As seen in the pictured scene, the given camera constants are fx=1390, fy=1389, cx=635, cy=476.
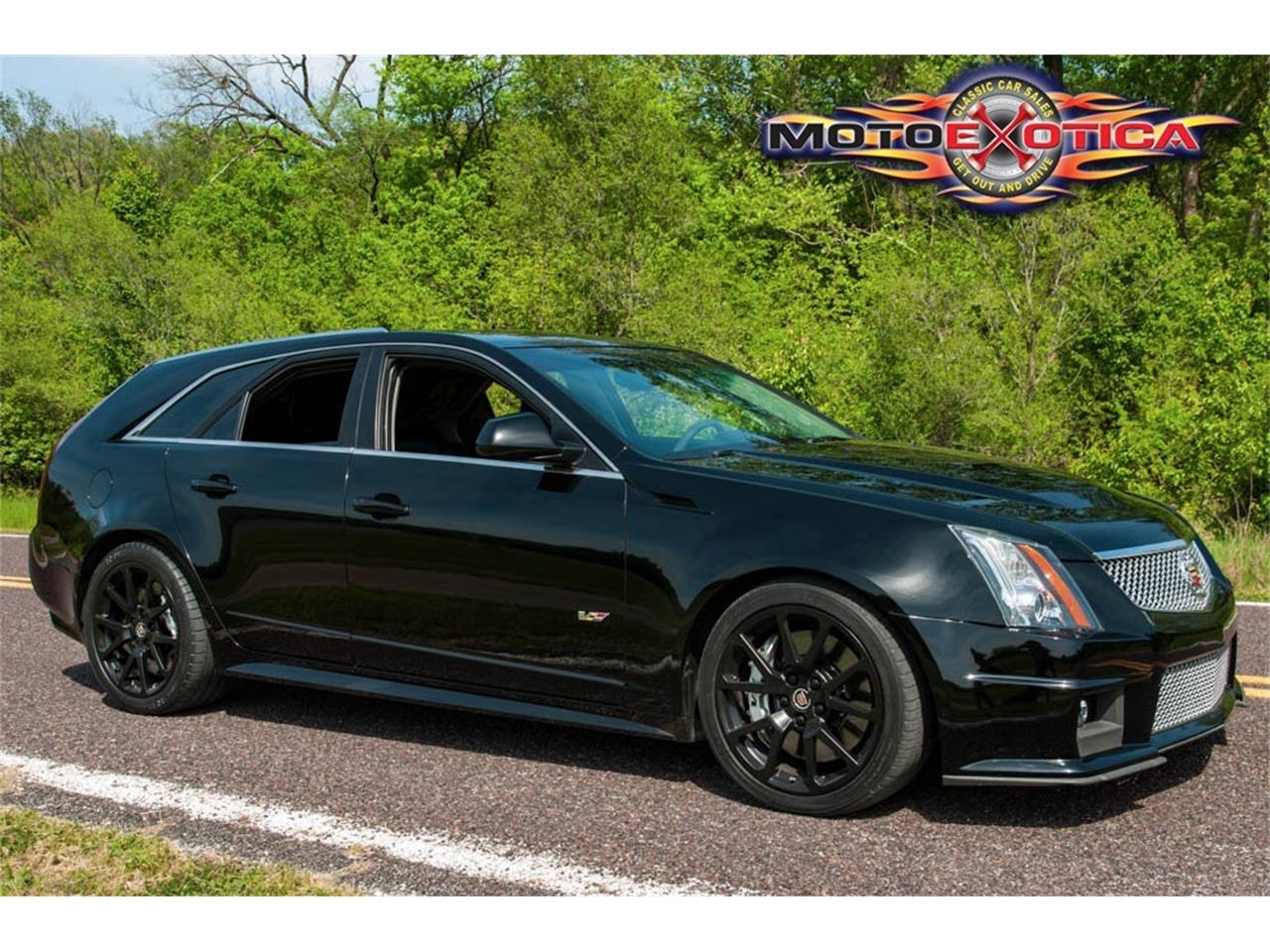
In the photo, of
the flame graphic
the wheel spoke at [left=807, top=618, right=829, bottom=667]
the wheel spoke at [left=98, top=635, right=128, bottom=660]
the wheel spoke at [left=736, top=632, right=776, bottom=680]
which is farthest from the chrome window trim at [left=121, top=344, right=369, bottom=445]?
the flame graphic

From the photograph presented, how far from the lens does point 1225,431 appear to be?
2027 cm

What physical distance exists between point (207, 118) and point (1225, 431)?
38174 millimetres

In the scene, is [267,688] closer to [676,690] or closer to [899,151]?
[676,690]

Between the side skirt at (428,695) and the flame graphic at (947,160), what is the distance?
22324 mm

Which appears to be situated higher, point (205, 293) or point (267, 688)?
point (205, 293)

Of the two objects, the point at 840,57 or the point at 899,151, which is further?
the point at 840,57

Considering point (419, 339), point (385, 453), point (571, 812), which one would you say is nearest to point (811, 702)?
point (571, 812)

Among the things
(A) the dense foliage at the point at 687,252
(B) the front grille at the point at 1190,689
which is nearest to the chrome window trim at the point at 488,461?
(B) the front grille at the point at 1190,689

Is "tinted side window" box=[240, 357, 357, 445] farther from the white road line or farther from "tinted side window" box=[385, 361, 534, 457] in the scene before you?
the white road line

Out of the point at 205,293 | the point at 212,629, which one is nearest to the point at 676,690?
the point at 212,629

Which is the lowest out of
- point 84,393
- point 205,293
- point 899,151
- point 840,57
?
point 84,393

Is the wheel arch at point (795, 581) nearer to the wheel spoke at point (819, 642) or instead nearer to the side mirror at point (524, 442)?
the wheel spoke at point (819, 642)

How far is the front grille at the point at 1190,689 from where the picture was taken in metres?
4.41

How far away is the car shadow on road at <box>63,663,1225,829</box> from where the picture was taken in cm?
453
